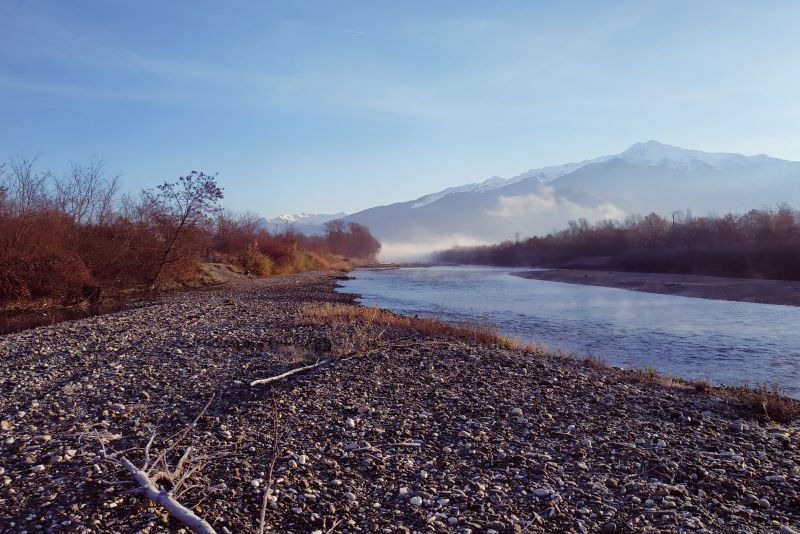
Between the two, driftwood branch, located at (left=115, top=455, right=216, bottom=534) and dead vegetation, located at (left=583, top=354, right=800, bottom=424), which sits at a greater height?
driftwood branch, located at (left=115, top=455, right=216, bottom=534)

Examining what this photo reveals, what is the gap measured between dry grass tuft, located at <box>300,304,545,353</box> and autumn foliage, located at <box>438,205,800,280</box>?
42.2 metres

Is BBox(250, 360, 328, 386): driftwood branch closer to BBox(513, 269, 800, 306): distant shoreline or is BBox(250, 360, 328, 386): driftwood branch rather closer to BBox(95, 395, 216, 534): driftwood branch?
BBox(95, 395, 216, 534): driftwood branch

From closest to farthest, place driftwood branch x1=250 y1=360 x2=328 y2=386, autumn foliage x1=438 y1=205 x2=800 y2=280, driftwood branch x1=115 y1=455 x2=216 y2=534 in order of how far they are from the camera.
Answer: driftwood branch x1=115 y1=455 x2=216 y2=534
driftwood branch x1=250 y1=360 x2=328 y2=386
autumn foliage x1=438 y1=205 x2=800 y2=280

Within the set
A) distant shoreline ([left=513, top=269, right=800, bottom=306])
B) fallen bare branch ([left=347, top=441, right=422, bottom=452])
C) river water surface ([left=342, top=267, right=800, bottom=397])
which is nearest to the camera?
fallen bare branch ([left=347, top=441, right=422, bottom=452])

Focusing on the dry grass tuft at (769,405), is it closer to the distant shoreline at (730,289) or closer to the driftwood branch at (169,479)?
the driftwood branch at (169,479)

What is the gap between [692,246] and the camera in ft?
211

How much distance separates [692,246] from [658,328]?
1955 inches

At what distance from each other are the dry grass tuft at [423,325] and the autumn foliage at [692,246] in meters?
42.2

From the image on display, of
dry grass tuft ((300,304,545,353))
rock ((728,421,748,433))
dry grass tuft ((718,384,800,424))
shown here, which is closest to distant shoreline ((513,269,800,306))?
dry grass tuft ((300,304,545,353))

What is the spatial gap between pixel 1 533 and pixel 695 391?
11.9 metres

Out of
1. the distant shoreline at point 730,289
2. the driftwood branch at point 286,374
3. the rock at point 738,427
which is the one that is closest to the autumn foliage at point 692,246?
the distant shoreline at point 730,289

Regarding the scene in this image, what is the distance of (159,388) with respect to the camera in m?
9.40

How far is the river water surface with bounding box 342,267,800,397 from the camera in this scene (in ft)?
48.4

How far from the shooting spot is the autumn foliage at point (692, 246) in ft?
164
